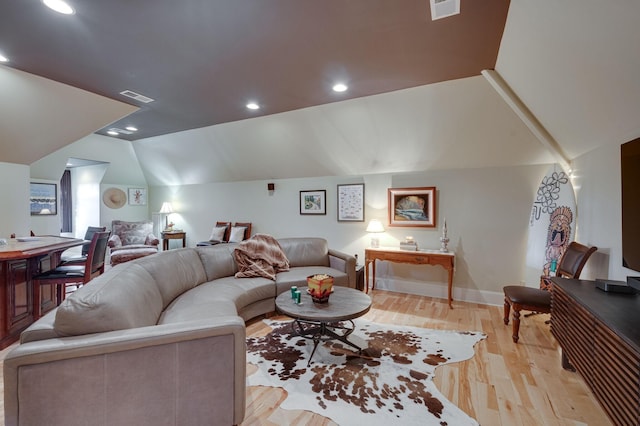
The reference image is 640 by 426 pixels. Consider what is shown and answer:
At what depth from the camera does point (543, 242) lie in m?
3.53

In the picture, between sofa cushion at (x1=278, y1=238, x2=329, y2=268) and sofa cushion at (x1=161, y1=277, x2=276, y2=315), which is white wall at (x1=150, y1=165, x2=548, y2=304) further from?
sofa cushion at (x1=161, y1=277, x2=276, y2=315)

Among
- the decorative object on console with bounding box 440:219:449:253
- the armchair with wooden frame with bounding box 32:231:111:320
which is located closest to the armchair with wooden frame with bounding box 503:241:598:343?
the decorative object on console with bounding box 440:219:449:253

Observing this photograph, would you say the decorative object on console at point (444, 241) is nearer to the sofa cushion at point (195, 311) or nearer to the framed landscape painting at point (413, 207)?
the framed landscape painting at point (413, 207)

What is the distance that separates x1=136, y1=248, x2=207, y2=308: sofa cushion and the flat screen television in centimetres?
346

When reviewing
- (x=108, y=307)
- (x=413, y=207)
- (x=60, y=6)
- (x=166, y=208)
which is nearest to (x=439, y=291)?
(x=413, y=207)

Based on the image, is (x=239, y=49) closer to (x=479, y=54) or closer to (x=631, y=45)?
(x=479, y=54)

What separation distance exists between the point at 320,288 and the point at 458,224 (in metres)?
2.64

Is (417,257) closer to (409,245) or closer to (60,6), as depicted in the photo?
(409,245)

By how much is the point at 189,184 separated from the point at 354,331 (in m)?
5.51

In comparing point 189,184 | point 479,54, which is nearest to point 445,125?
point 479,54

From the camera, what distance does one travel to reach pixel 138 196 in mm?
7055

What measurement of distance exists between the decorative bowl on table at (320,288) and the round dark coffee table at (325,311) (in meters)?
0.05

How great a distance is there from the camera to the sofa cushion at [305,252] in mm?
4121

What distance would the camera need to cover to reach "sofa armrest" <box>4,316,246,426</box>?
1.25 metres
